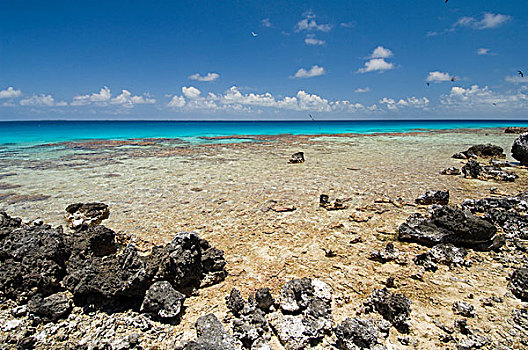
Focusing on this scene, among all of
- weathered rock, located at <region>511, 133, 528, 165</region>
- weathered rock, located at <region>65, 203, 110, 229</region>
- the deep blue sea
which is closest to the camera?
weathered rock, located at <region>65, 203, 110, 229</region>

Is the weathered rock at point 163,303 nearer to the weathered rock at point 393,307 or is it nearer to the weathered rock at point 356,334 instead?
the weathered rock at point 356,334

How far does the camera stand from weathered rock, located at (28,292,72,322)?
3.54 metres

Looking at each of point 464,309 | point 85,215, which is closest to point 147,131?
point 85,215

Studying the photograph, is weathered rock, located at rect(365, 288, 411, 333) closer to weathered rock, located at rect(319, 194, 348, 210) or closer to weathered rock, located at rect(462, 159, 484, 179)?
weathered rock, located at rect(319, 194, 348, 210)

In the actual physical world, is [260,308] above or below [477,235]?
below

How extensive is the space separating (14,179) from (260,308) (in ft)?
43.9

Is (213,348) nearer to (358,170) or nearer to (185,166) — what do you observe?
(358,170)

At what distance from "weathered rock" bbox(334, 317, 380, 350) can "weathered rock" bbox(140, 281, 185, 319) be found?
2.03 m

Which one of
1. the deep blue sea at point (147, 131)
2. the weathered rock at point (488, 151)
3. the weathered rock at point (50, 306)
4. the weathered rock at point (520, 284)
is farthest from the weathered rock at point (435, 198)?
the deep blue sea at point (147, 131)

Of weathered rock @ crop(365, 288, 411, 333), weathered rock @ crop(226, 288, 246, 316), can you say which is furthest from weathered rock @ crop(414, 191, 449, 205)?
weathered rock @ crop(226, 288, 246, 316)

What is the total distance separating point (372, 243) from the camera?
18.3 feet

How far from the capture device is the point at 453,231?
17.3 feet

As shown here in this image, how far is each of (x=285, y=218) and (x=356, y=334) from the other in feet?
13.1

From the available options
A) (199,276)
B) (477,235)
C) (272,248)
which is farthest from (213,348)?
(477,235)
